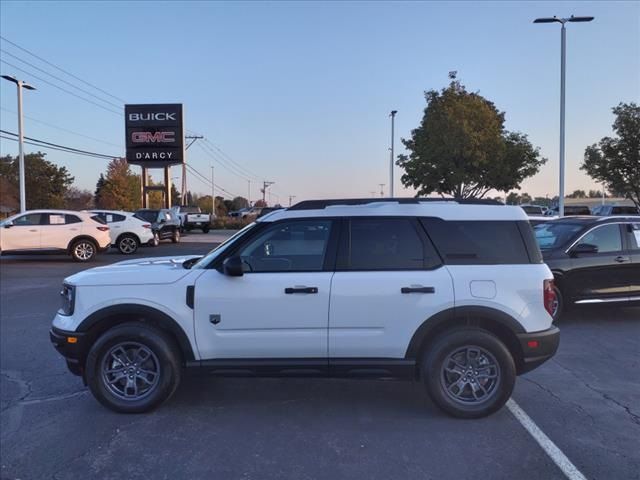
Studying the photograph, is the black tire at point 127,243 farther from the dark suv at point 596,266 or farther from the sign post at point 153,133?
the sign post at point 153,133

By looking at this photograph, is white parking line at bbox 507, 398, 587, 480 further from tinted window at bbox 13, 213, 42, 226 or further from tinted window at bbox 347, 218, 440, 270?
tinted window at bbox 13, 213, 42, 226

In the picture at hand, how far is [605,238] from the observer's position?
847 cm

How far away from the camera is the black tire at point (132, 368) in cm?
464

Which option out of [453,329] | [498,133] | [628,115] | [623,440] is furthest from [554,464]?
[628,115]

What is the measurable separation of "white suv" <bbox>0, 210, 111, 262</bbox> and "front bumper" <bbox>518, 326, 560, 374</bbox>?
15626 millimetres

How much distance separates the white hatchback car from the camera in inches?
804

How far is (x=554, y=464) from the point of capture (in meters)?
3.79

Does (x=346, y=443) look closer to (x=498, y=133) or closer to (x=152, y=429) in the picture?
(x=152, y=429)

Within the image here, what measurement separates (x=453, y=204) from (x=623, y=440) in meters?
2.28

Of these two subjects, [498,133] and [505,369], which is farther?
[498,133]

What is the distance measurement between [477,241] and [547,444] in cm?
166

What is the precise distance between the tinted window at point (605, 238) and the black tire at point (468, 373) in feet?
15.1

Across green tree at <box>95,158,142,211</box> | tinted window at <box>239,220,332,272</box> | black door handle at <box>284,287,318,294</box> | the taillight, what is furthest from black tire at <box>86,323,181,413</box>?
green tree at <box>95,158,142,211</box>

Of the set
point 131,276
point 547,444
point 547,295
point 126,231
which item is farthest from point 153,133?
point 547,444
